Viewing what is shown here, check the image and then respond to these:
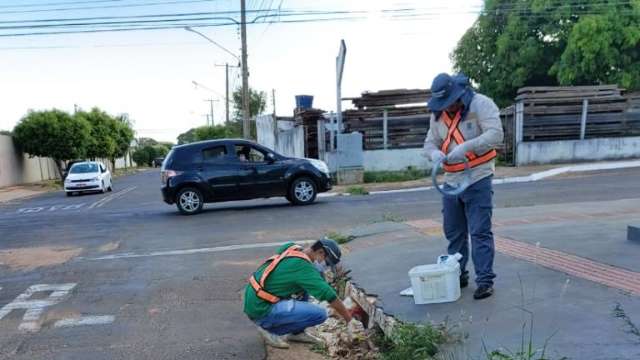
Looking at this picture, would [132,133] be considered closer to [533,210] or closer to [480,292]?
[533,210]

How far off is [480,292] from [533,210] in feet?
20.6

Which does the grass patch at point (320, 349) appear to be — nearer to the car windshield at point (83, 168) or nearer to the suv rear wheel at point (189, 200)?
the suv rear wheel at point (189, 200)

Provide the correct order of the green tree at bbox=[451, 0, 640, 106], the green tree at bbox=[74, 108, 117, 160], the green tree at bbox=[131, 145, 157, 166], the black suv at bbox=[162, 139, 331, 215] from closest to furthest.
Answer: the black suv at bbox=[162, 139, 331, 215], the green tree at bbox=[451, 0, 640, 106], the green tree at bbox=[74, 108, 117, 160], the green tree at bbox=[131, 145, 157, 166]

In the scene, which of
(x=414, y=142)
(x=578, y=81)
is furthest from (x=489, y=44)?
(x=414, y=142)

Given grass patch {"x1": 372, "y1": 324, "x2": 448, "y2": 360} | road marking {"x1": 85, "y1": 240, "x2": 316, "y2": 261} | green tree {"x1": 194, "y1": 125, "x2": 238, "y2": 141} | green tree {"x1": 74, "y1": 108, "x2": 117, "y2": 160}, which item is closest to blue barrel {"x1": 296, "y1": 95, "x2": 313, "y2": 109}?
road marking {"x1": 85, "y1": 240, "x2": 316, "y2": 261}

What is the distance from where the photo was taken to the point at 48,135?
116ft

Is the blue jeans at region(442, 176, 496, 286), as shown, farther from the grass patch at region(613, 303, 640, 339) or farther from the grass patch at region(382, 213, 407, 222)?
the grass patch at region(382, 213, 407, 222)

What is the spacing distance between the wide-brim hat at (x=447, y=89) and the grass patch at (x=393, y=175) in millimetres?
15673

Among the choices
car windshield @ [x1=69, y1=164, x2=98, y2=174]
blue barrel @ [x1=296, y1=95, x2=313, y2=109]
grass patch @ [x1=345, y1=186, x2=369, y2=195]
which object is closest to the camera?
grass patch @ [x1=345, y1=186, x2=369, y2=195]

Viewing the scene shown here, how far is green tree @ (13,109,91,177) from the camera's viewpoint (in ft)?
116

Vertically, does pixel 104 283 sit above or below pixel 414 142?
below

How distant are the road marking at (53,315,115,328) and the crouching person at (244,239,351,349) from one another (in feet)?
6.12

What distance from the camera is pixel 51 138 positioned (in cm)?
3550

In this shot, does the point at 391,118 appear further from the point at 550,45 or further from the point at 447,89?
the point at 447,89
